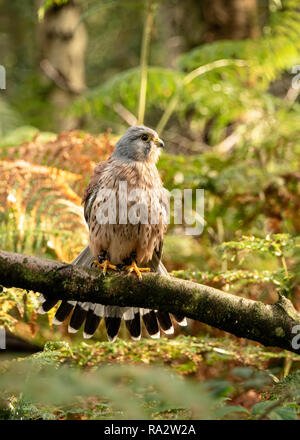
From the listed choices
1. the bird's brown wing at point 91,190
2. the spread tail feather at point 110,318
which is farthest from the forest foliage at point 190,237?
the bird's brown wing at point 91,190

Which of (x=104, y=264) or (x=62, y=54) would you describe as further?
(x=62, y=54)

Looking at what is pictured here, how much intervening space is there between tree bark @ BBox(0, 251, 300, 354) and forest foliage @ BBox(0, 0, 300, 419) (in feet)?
0.82

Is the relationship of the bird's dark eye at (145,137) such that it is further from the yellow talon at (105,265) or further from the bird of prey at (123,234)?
the yellow talon at (105,265)

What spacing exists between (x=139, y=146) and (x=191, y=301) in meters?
1.39

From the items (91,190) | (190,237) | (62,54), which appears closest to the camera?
(91,190)

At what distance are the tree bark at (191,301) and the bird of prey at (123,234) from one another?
45 centimetres

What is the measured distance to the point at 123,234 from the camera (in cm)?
318

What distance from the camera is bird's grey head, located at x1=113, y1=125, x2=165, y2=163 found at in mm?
3488

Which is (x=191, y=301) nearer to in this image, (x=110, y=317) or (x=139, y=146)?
(x=110, y=317)

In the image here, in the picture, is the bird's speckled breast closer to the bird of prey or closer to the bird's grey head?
the bird of prey

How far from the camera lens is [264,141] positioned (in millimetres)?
5164

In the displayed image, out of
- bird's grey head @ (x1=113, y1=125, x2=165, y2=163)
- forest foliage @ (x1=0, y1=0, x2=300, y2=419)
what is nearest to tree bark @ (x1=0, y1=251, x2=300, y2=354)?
forest foliage @ (x1=0, y1=0, x2=300, y2=419)

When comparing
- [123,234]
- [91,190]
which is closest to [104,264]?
[123,234]

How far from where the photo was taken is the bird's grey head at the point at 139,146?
11.4ft
